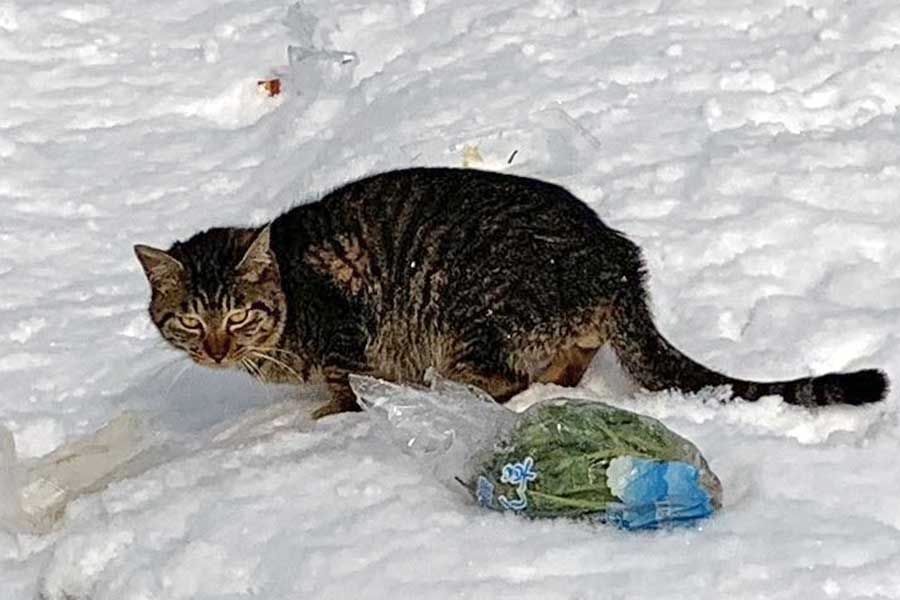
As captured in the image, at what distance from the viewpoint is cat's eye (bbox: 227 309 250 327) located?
3.99 meters

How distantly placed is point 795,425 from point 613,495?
60 cm

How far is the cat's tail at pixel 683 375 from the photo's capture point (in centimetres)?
347

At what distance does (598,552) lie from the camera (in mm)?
2977

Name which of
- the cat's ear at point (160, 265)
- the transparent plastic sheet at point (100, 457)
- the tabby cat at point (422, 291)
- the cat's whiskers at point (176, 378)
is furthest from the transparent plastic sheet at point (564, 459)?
the cat's whiskers at point (176, 378)

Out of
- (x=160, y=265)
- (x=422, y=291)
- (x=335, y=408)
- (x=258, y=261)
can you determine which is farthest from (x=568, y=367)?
(x=160, y=265)

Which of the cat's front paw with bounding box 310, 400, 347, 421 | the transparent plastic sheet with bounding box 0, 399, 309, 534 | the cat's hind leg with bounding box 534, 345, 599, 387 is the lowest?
the transparent plastic sheet with bounding box 0, 399, 309, 534

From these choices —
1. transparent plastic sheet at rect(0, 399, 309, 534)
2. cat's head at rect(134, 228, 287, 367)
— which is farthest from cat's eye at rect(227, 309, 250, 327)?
transparent plastic sheet at rect(0, 399, 309, 534)

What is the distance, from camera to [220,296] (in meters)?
A: 3.97

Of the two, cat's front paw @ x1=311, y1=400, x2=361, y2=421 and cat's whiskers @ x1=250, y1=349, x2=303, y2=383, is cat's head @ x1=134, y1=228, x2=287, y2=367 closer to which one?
cat's whiskers @ x1=250, y1=349, x2=303, y2=383

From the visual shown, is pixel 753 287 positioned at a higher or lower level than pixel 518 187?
lower

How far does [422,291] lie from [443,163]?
1406mm

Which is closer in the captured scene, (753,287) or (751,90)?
(753,287)

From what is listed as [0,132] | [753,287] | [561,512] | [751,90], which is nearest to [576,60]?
[751,90]

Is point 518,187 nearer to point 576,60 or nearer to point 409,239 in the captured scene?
point 409,239
